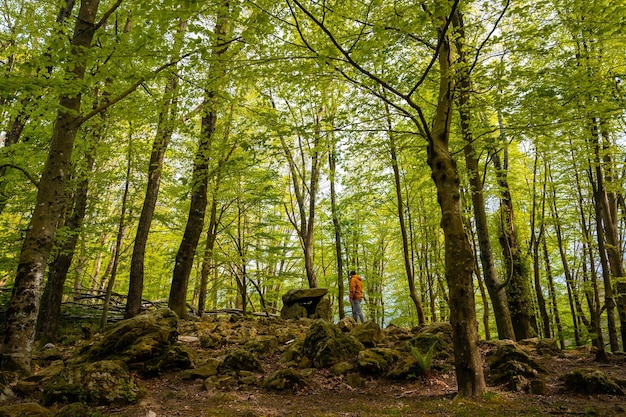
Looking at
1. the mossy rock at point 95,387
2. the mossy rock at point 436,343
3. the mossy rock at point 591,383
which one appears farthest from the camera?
the mossy rock at point 436,343

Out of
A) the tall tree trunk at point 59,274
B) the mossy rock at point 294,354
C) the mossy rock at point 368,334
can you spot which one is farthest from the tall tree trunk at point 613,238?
the tall tree trunk at point 59,274

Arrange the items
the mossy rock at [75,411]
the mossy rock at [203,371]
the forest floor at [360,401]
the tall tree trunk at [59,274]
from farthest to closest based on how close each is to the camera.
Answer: the tall tree trunk at [59,274] < the mossy rock at [203,371] < the forest floor at [360,401] < the mossy rock at [75,411]

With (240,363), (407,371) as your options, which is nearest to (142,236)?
(240,363)

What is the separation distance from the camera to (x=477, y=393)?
14.1ft

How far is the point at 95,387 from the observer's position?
4309 mm

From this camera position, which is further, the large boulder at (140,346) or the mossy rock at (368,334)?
the mossy rock at (368,334)

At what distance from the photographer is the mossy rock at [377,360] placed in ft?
18.2

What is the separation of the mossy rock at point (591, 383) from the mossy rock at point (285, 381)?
12.1ft

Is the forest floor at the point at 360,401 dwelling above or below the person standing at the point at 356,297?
below

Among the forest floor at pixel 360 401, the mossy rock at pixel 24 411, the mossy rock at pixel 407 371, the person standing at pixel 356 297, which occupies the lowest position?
the forest floor at pixel 360 401

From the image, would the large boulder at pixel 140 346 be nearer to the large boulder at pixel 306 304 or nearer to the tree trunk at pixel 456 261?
the tree trunk at pixel 456 261

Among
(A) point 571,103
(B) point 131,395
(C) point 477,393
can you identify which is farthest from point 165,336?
(A) point 571,103

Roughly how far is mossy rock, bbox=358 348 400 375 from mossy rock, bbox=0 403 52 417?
4.10 meters

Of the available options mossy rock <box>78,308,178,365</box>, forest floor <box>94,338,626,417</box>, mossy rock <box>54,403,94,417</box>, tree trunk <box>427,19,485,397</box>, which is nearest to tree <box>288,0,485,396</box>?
tree trunk <box>427,19,485,397</box>
